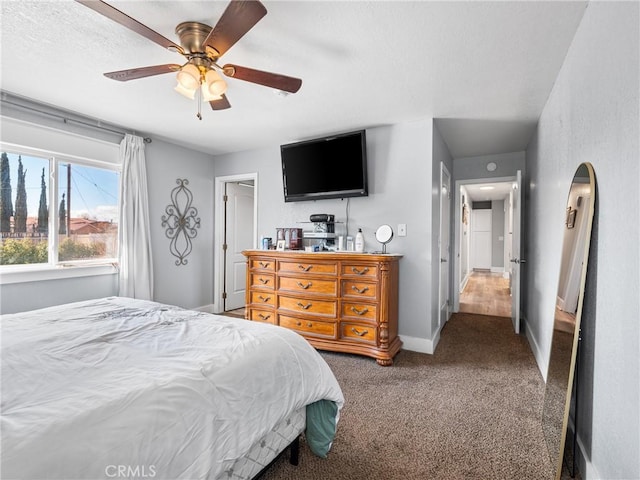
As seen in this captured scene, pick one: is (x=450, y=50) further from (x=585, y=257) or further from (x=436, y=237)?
(x=436, y=237)

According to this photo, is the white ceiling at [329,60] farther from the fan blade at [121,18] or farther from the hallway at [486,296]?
the hallway at [486,296]

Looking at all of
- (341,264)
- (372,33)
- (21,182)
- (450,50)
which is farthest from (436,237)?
(21,182)

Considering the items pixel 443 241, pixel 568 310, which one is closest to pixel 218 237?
pixel 443 241

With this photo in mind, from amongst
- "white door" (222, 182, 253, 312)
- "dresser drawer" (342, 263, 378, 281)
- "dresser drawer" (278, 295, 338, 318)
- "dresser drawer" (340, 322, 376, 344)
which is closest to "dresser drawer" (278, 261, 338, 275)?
"dresser drawer" (342, 263, 378, 281)

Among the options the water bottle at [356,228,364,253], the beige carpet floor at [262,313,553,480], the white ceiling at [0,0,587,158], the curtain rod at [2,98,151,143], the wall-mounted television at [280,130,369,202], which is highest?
the white ceiling at [0,0,587,158]

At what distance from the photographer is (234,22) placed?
1.45m

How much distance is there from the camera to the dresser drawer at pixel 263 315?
354 cm

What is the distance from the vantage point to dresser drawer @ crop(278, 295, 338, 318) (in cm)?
321

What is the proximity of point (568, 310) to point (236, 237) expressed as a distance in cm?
432

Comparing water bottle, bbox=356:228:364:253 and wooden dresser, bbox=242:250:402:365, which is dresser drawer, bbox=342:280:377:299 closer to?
wooden dresser, bbox=242:250:402:365

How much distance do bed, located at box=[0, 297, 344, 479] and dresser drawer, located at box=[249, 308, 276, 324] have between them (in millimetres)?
1758

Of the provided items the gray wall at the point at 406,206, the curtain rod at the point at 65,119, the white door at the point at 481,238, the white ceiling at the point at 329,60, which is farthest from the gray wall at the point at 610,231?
the white door at the point at 481,238

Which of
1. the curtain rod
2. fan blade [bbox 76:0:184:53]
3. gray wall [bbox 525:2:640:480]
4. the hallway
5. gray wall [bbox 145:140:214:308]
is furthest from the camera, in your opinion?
the hallway

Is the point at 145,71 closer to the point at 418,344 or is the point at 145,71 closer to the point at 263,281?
the point at 263,281
